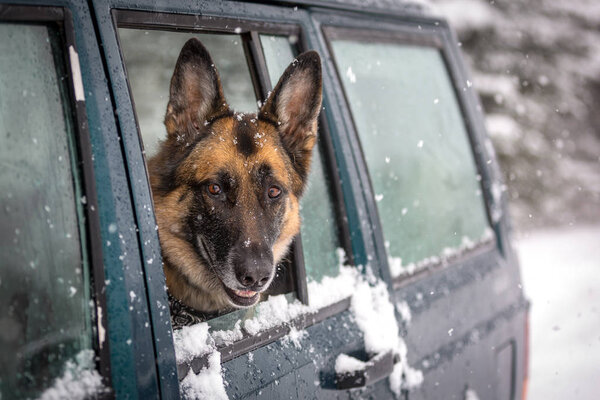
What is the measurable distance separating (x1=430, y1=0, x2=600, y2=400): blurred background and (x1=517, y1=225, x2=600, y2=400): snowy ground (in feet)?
0.33

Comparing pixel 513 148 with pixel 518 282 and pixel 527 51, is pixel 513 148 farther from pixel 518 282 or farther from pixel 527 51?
pixel 518 282

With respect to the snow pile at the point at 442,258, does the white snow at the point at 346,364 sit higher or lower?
lower

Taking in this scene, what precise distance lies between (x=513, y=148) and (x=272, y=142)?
1093 cm

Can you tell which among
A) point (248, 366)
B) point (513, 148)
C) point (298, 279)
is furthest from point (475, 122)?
point (513, 148)

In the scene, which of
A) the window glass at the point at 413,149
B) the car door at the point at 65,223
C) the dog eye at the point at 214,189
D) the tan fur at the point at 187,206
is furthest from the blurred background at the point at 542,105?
the car door at the point at 65,223

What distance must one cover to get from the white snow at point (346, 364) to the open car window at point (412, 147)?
21.1 inches

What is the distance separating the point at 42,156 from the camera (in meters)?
1.41

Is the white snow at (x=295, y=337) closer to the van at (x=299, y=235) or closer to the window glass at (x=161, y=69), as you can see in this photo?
the van at (x=299, y=235)

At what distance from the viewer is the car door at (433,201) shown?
8.35 ft

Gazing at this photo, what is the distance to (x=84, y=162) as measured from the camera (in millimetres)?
1460

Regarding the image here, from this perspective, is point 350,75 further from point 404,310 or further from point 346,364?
point 346,364

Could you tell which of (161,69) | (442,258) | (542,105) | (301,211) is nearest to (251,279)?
(301,211)

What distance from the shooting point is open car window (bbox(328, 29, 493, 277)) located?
2633mm

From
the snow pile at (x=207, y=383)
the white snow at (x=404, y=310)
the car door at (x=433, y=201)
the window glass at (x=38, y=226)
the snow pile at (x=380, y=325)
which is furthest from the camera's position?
the car door at (x=433, y=201)
